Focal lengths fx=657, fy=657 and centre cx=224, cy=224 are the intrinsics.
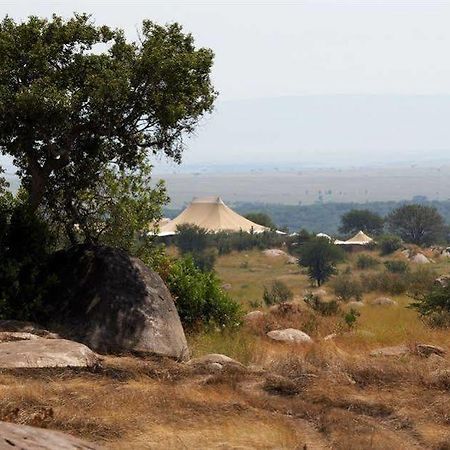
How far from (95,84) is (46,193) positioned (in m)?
3.63

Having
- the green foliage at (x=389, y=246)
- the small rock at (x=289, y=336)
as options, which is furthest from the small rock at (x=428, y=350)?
the green foliage at (x=389, y=246)

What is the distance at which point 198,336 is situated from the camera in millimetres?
15797

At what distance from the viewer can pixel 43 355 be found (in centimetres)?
1006

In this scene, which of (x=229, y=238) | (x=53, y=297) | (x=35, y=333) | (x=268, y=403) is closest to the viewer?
(x=268, y=403)

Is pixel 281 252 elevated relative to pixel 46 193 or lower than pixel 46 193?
lower

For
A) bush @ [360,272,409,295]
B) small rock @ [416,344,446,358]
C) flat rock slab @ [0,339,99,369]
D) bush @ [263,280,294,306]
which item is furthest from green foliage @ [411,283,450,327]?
bush @ [360,272,409,295]

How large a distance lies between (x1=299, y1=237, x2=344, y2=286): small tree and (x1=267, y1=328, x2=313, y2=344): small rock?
154ft

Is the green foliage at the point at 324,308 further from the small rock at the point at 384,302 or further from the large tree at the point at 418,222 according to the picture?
the large tree at the point at 418,222

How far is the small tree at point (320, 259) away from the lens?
6456cm

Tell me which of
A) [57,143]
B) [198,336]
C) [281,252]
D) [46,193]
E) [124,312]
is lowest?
[281,252]

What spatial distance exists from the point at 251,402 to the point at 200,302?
8.25 m

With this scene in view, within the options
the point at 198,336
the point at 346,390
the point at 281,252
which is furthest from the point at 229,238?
the point at 346,390

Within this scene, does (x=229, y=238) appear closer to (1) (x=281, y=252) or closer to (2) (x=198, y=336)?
(1) (x=281, y=252)

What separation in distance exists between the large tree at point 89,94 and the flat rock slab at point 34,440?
8.06 meters
